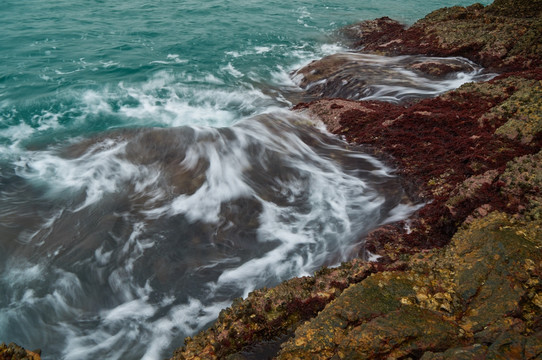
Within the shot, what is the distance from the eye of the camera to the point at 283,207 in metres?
7.73

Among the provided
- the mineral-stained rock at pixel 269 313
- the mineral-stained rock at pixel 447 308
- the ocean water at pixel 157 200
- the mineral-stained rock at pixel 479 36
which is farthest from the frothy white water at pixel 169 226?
the mineral-stained rock at pixel 479 36

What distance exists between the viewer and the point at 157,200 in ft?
26.0

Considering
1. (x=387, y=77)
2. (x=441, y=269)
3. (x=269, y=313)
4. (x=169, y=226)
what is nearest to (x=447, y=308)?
(x=441, y=269)

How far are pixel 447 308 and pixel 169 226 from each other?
547 cm

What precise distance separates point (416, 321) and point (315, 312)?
4.47 ft

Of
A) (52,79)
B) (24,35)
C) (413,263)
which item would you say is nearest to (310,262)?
(413,263)

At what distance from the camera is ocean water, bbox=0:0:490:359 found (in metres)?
5.97

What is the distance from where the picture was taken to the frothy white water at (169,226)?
19.2 feet

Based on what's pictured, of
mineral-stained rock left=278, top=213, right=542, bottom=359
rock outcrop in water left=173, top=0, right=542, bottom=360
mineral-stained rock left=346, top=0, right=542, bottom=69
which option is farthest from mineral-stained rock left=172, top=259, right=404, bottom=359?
mineral-stained rock left=346, top=0, right=542, bottom=69

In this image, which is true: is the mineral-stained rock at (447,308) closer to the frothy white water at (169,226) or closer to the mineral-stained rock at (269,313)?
the mineral-stained rock at (269,313)

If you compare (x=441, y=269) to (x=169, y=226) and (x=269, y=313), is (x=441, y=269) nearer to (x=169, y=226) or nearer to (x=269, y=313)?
(x=269, y=313)

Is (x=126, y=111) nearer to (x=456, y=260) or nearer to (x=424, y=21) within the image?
(x=456, y=260)

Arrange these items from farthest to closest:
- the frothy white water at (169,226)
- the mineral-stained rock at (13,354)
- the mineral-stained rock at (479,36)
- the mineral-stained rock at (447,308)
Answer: the mineral-stained rock at (479,36)
the frothy white water at (169,226)
the mineral-stained rock at (13,354)
the mineral-stained rock at (447,308)

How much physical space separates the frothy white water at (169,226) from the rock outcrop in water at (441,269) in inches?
37.9
